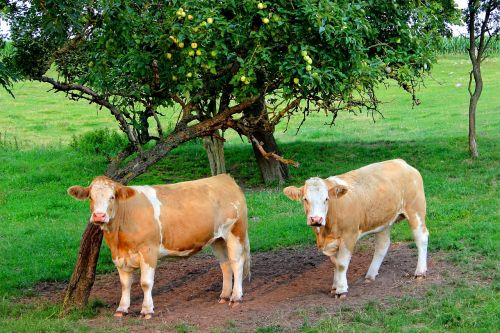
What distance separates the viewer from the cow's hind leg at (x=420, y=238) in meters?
11.1

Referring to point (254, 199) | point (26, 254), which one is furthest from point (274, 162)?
point (26, 254)

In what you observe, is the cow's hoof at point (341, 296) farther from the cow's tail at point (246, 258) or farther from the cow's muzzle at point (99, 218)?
the cow's muzzle at point (99, 218)

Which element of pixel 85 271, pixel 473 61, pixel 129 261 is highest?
pixel 473 61

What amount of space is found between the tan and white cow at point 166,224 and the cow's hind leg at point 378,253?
185 cm

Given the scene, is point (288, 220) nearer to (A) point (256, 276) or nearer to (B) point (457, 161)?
(A) point (256, 276)

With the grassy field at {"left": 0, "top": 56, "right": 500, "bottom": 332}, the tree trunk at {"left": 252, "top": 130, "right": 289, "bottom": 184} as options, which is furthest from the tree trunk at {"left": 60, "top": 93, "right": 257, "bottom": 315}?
the tree trunk at {"left": 252, "top": 130, "right": 289, "bottom": 184}

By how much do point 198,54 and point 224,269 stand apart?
10.7 feet

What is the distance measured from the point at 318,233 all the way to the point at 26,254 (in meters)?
5.86

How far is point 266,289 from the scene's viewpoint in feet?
36.7

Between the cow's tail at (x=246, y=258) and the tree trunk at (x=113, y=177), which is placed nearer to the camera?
the tree trunk at (x=113, y=177)

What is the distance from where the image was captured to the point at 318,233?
1058cm

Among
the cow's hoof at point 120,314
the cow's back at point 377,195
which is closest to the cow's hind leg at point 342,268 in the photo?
the cow's back at point 377,195

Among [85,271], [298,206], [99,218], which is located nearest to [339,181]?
[99,218]

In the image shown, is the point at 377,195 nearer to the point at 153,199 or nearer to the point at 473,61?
the point at 153,199
